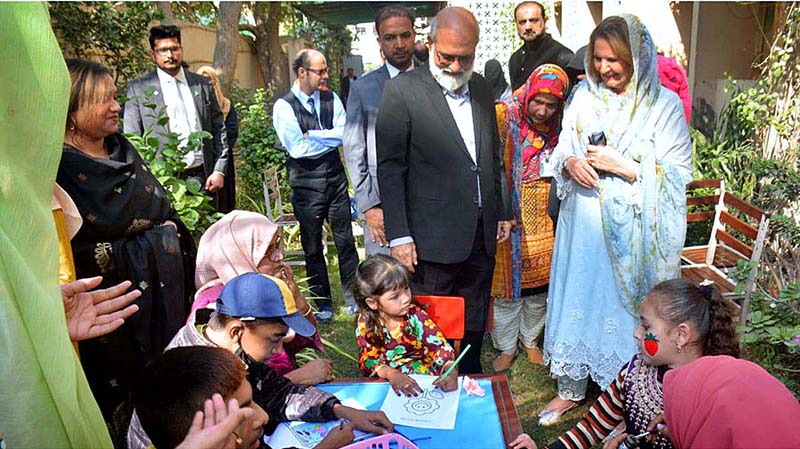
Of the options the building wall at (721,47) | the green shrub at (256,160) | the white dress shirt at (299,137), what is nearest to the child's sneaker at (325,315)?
the white dress shirt at (299,137)

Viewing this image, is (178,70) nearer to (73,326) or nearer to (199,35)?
(73,326)

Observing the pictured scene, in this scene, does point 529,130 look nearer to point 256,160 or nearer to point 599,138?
point 599,138

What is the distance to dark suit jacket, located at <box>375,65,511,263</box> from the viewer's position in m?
2.70

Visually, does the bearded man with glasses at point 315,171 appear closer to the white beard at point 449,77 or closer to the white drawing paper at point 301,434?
the white beard at point 449,77

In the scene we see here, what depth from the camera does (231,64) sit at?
8.35m

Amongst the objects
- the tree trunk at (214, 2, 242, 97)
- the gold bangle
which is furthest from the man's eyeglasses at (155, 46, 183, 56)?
the tree trunk at (214, 2, 242, 97)

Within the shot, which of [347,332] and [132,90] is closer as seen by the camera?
[132,90]

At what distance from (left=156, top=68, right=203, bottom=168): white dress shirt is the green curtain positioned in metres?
2.69

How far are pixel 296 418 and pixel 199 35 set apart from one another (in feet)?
33.6

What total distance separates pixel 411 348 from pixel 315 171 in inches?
82.8

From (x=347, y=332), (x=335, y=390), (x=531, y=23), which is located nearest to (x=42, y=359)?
(x=335, y=390)

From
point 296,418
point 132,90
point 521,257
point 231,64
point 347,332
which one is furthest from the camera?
point 231,64

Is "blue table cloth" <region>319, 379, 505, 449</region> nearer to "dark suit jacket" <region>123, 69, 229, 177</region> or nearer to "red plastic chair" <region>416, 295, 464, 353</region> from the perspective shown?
"red plastic chair" <region>416, 295, 464, 353</region>

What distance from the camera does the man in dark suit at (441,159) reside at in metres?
2.68
